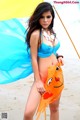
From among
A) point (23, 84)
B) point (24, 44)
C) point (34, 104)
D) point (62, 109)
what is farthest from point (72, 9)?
point (34, 104)

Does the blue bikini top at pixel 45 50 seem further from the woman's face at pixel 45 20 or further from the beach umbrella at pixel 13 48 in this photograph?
the beach umbrella at pixel 13 48

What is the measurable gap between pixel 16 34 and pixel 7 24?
0.16m

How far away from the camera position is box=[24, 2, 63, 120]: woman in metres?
3.90

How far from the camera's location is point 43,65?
4.04 m

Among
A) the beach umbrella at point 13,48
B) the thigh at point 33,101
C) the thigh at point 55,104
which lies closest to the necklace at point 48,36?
the beach umbrella at point 13,48

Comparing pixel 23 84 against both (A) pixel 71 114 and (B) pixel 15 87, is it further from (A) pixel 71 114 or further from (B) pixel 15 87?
(A) pixel 71 114

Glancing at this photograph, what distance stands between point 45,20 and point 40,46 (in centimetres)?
27

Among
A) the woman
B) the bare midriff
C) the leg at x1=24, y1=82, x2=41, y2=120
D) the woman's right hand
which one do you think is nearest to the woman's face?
the woman

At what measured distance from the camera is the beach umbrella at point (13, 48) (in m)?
4.31

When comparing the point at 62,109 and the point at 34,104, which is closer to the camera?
the point at 34,104

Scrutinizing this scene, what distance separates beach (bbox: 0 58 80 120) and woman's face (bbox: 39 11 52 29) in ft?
5.16

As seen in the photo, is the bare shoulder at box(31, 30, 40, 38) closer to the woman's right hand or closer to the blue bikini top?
the blue bikini top

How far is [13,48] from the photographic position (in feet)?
14.5

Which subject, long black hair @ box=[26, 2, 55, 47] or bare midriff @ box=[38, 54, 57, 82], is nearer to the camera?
long black hair @ box=[26, 2, 55, 47]
